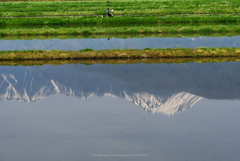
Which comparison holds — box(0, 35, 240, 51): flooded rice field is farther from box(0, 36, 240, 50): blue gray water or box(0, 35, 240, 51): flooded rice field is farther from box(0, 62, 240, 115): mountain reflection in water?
box(0, 62, 240, 115): mountain reflection in water

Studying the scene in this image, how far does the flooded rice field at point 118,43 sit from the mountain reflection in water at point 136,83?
7.80 m

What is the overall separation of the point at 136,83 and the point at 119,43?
15.4 meters

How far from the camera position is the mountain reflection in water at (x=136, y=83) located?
1677cm

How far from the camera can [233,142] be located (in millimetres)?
11180

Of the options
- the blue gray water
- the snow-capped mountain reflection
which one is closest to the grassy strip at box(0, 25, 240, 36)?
the blue gray water

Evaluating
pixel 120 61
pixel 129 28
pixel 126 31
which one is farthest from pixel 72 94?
pixel 129 28

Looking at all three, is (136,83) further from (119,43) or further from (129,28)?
(129,28)

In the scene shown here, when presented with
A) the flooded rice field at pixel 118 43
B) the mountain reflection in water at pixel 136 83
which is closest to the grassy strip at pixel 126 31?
the flooded rice field at pixel 118 43

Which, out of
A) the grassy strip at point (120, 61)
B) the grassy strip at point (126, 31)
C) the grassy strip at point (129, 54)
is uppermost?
the grassy strip at point (126, 31)

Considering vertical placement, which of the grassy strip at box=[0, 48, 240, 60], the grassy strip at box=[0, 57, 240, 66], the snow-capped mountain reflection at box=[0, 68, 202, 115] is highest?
the grassy strip at box=[0, 48, 240, 60]

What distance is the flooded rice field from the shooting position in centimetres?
3259

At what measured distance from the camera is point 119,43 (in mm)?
34656

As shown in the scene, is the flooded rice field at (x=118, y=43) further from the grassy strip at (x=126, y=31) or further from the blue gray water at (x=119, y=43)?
the grassy strip at (x=126, y=31)

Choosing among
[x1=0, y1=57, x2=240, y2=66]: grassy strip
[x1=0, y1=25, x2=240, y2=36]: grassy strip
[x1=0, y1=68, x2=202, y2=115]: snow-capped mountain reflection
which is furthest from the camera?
[x1=0, y1=25, x2=240, y2=36]: grassy strip
